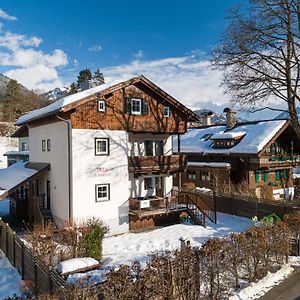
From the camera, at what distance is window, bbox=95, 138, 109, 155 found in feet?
64.7

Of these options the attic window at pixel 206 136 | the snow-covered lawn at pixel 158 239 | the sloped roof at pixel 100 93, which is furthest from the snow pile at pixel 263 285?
the attic window at pixel 206 136

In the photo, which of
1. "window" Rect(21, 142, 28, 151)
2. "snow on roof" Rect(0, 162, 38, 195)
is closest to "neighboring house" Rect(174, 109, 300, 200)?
"snow on roof" Rect(0, 162, 38, 195)

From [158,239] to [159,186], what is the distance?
6.65 m

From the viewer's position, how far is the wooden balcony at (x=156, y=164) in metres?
20.9

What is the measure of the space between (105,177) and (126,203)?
2394mm

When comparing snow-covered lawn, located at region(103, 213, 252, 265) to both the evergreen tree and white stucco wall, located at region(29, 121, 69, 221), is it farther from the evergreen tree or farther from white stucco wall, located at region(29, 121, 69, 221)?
the evergreen tree

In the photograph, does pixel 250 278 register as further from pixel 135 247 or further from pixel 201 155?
pixel 201 155

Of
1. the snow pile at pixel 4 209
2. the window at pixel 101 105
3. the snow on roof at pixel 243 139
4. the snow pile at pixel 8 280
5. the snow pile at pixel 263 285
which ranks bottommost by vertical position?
the snow pile at pixel 8 280

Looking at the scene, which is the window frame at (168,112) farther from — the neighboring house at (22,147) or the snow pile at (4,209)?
the neighboring house at (22,147)

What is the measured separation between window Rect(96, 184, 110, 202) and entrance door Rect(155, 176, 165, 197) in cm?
516

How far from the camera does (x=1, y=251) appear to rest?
1549 centimetres

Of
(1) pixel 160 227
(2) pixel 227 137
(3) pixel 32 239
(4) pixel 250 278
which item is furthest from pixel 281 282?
(2) pixel 227 137

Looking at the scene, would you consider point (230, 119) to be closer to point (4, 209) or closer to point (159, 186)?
point (159, 186)

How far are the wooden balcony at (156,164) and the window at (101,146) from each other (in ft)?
5.84
